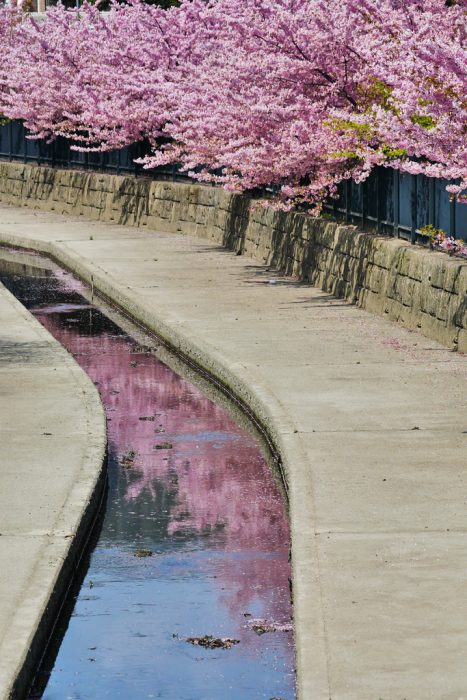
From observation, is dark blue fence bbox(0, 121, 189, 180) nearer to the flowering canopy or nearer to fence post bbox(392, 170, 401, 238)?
the flowering canopy

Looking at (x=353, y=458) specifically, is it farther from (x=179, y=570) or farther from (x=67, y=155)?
(x=67, y=155)

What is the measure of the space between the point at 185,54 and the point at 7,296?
1267 cm

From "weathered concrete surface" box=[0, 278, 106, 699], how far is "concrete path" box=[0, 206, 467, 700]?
1208 millimetres

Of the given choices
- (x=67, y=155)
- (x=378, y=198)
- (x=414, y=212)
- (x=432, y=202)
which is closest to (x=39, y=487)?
(x=432, y=202)

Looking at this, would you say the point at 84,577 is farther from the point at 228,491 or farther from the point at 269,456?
the point at 269,456

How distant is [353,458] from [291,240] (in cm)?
1257

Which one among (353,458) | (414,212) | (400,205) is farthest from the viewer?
(400,205)

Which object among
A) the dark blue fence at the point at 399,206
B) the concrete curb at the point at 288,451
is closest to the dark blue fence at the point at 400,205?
the dark blue fence at the point at 399,206

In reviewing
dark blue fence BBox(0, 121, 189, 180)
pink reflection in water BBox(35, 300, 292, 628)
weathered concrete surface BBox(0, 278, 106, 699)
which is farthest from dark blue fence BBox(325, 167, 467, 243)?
dark blue fence BBox(0, 121, 189, 180)

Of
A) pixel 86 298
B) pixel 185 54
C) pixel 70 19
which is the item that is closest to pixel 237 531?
pixel 86 298

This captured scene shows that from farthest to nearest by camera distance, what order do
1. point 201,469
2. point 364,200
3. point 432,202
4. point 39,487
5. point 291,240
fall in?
point 291,240, point 364,200, point 432,202, point 201,469, point 39,487

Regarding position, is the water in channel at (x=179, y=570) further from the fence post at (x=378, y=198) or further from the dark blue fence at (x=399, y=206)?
the fence post at (x=378, y=198)

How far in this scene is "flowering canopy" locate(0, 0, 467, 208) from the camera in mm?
14836

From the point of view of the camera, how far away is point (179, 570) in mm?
8664
